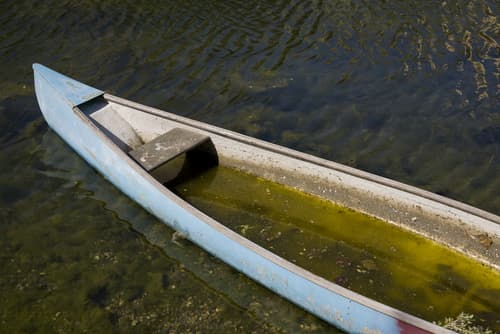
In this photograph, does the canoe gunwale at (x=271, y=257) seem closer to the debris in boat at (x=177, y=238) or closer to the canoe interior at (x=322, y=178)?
the canoe interior at (x=322, y=178)

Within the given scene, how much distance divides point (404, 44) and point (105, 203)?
A: 6368 mm

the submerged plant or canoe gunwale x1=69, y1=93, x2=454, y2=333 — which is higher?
canoe gunwale x1=69, y1=93, x2=454, y2=333

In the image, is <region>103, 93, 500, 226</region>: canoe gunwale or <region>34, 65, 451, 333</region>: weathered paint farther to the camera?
<region>103, 93, 500, 226</region>: canoe gunwale

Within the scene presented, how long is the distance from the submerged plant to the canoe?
77 centimetres

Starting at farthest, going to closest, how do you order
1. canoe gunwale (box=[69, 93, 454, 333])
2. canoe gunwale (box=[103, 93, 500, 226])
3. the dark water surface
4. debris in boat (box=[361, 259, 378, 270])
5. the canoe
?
debris in boat (box=[361, 259, 378, 270]) → the dark water surface → canoe gunwale (box=[103, 93, 500, 226]) → the canoe → canoe gunwale (box=[69, 93, 454, 333])

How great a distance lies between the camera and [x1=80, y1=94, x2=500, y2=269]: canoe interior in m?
5.93

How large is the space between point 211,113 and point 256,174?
2094 mm

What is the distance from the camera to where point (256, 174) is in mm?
7477

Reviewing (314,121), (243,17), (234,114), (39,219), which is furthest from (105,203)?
(243,17)

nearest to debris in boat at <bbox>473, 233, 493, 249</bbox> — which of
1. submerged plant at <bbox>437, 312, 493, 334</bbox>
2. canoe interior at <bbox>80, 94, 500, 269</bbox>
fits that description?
canoe interior at <bbox>80, 94, 500, 269</bbox>

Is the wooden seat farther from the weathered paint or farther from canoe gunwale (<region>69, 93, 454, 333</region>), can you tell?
the weathered paint

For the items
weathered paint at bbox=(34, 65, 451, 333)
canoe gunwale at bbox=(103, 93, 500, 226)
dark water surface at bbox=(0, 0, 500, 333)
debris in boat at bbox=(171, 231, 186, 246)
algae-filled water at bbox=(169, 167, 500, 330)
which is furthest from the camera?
debris in boat at bbox=(171, 231, 186, 246)

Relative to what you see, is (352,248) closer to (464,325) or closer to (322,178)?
(322,178)

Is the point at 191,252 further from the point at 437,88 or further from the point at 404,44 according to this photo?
the point at 404,44
